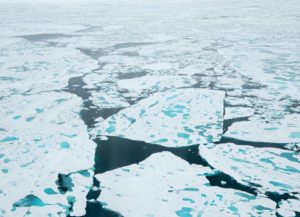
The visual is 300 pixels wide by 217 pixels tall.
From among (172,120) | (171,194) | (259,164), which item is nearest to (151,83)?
(172,120)

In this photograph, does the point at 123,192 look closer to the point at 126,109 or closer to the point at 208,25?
the point at 126,109

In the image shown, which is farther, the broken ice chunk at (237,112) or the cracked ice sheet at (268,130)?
the broken ice chunk at (237,112)

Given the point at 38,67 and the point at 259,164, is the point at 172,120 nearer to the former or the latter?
the point at 259,164

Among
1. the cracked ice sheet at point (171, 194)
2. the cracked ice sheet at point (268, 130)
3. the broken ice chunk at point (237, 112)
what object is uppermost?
the broken ice chunk at point (237, 112)

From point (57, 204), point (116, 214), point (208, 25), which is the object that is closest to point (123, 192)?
point (116, 214)

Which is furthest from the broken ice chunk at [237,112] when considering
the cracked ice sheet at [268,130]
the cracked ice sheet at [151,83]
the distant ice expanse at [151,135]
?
the cracked ice sheet at [151,83]

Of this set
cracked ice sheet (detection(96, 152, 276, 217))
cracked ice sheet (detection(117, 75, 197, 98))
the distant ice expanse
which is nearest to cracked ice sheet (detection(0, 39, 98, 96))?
the distant ice expanse

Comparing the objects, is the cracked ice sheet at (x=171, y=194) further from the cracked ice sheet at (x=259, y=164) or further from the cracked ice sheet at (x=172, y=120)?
the cracked ice sheet at (x=172, y=120)
